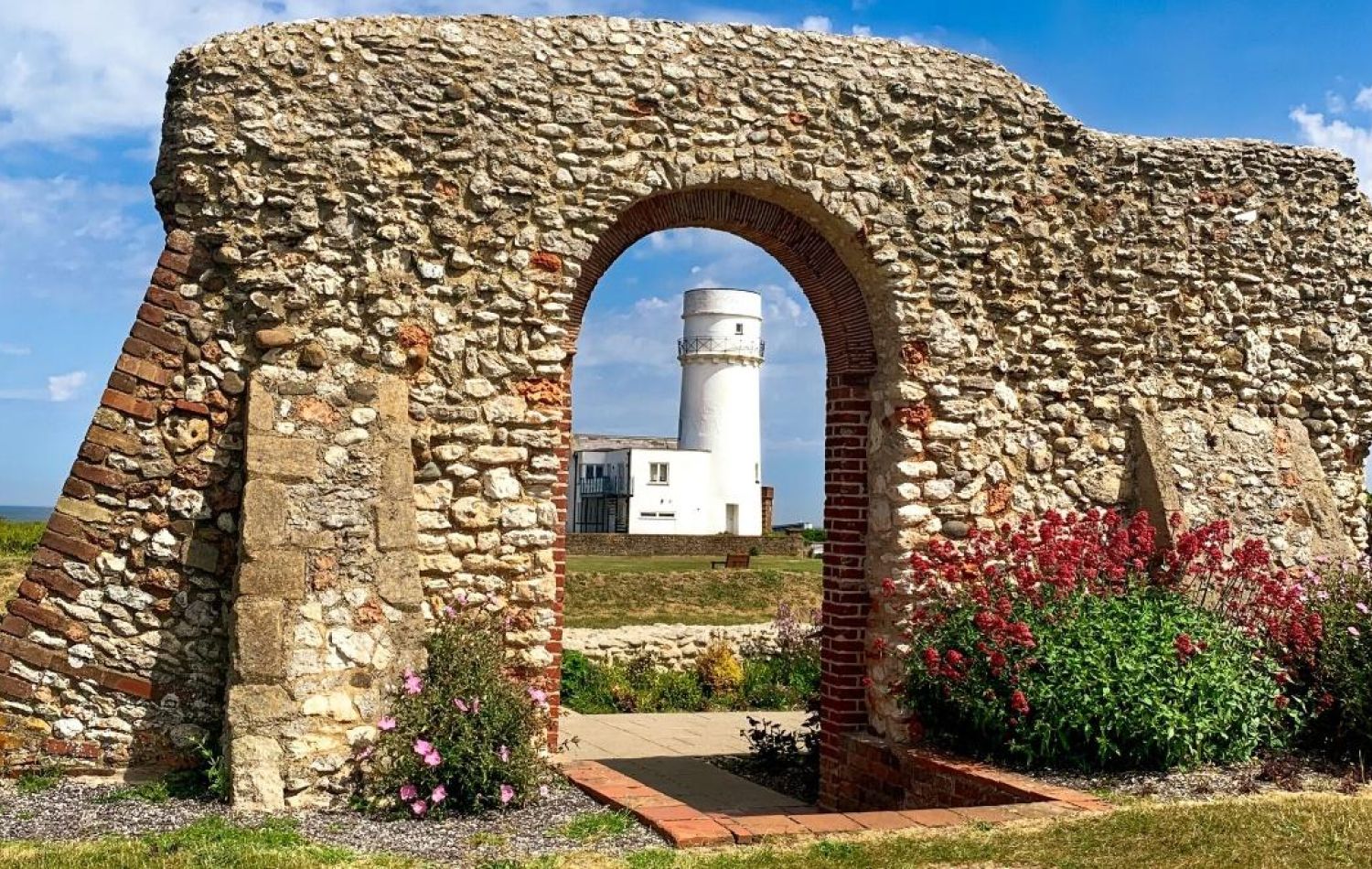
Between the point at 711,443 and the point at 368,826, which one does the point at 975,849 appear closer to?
the point at 368,826

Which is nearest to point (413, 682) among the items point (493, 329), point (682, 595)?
point (493, 329)

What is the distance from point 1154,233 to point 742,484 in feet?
114

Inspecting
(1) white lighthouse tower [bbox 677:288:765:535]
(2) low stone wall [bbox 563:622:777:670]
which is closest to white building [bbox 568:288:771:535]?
(1) white lighthouse tower [bbox 677:288:765:535]

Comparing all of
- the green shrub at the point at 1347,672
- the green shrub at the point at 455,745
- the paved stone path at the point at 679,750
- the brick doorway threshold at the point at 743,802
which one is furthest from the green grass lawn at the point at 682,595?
the green shrub at the point at 455,745

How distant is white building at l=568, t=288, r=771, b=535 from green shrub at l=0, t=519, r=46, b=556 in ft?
78.2

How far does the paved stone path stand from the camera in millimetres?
8578

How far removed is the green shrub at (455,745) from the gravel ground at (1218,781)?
269 centimetres

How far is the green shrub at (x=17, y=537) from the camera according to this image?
19.8 meters

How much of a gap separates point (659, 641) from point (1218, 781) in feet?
29.0

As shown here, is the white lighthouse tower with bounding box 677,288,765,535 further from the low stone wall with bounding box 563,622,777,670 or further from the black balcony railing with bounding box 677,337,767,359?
the low stone wall with bounding box 563,622,777,670

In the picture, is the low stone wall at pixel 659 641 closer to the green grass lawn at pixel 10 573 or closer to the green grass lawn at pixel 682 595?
the green grass lawn at pixel 682 595

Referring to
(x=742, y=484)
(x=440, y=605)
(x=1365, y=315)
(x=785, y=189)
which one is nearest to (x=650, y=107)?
(x=785, y=189)

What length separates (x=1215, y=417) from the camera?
367 inches

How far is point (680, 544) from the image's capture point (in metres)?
37.4
